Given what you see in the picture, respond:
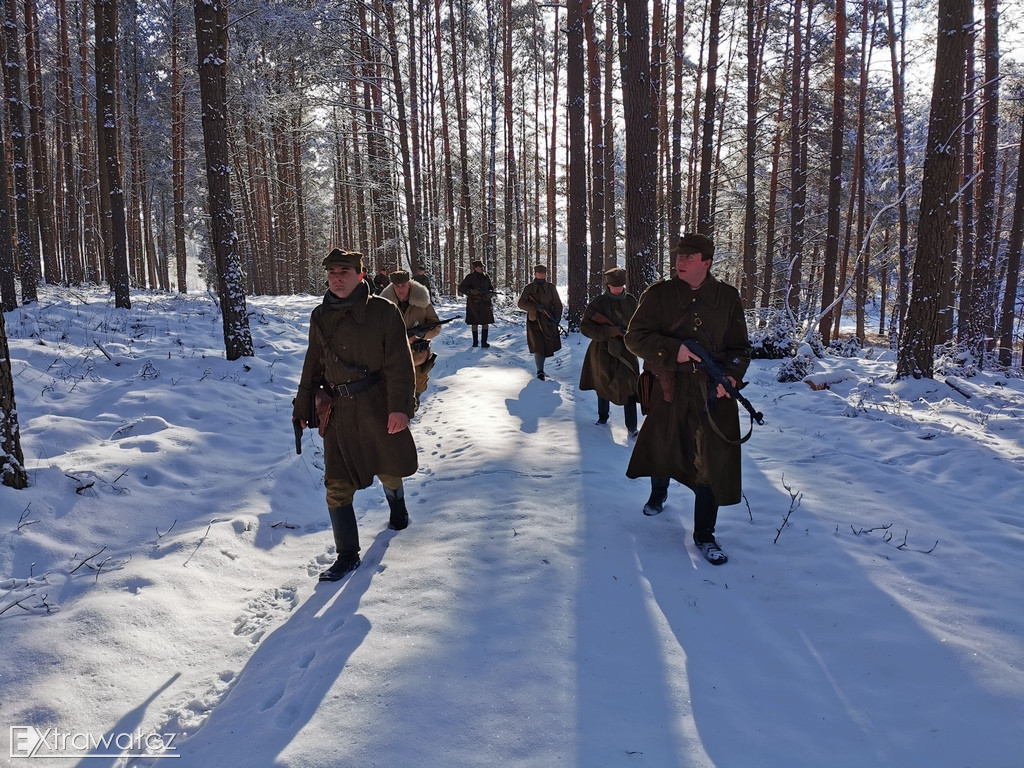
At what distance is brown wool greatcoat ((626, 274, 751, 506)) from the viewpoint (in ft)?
12.1

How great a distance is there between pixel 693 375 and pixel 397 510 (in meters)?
2.41

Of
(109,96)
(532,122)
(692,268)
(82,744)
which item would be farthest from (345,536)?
(532,122)

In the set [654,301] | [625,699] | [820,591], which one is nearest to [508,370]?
[654,301]

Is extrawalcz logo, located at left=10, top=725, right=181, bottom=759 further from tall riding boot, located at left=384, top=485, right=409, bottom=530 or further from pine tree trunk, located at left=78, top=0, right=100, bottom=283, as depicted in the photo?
pine tree trunk, located at left=78, top=0, right=100, bottom=283

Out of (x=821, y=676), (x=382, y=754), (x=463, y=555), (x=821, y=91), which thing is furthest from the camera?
(x=821, y=91)

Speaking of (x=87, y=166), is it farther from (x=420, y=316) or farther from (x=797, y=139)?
(x=797, y=139)

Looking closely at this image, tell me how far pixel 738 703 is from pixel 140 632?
122 inches

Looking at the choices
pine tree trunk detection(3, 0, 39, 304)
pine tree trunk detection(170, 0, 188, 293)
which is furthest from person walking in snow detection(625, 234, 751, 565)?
pine tree trunk detection(170, 0, 188, 293)

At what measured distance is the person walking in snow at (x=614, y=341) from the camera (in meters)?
6.52

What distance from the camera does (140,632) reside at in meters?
3.02

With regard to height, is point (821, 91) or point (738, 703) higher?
point (821, 91)

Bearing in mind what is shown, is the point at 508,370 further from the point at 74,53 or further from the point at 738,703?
the point at 74,53

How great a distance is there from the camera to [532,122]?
27.5 metres

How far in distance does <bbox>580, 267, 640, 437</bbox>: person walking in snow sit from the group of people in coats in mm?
2567
